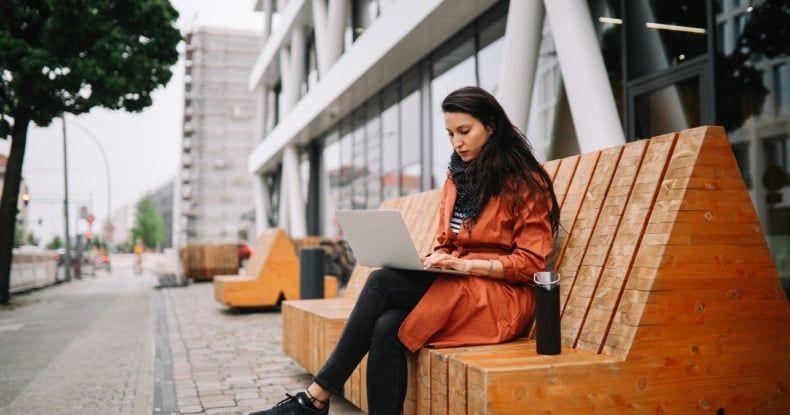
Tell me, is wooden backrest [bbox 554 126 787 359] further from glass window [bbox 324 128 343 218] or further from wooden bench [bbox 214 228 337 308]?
glass window [bbox 324 128 343 218]

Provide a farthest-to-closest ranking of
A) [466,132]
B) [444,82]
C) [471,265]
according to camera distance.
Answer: [444,82] < [466,132] < [471,265]

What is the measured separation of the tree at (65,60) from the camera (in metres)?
14.5

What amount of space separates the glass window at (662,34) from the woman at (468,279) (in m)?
5.14

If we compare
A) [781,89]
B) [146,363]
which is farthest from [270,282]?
[781,89]

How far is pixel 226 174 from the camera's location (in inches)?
2726

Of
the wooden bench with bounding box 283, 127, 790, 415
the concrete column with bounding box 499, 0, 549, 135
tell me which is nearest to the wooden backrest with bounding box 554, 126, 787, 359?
the wooden bench with bounding box 283, 127, 790, 415

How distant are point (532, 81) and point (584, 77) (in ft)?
5.87

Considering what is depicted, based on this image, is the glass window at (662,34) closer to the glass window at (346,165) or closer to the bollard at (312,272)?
the bollard at (312,272)

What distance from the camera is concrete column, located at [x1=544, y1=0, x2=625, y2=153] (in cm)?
793

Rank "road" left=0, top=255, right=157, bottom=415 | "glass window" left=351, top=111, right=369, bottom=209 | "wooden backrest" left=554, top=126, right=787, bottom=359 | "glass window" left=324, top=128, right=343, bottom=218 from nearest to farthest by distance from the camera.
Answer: "wooden backrest" left=554, top=126, right=787, bottom=359
"road" left=0, top=255, right=157, bottom=415
"glass window" left=351, top=111, right=369, bottom=209
"glass window" left=324, top=128, right=343, bottom=218

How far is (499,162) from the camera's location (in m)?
3.29

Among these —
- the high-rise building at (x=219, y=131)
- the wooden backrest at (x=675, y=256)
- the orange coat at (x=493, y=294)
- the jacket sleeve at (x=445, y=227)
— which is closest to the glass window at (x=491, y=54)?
the jacket sleeve at (x=445, y=227)

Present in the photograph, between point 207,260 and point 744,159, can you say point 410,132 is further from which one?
point 744,159

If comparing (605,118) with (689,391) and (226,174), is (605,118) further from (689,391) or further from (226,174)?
(226,174)
